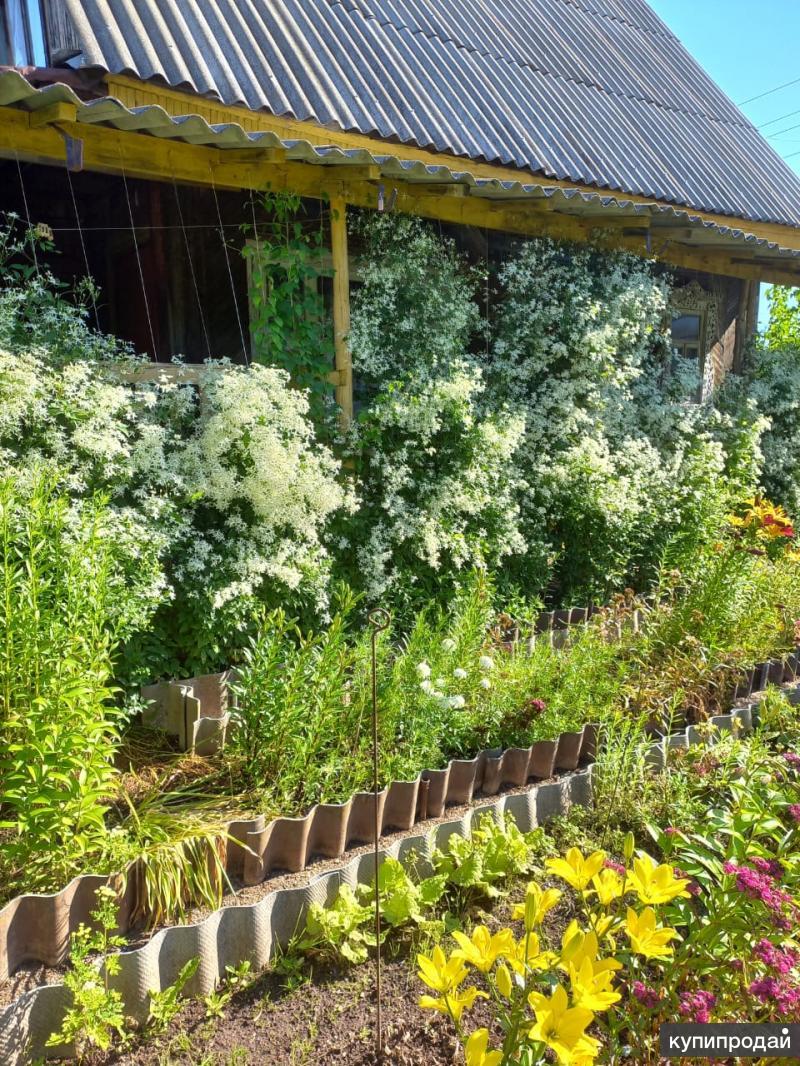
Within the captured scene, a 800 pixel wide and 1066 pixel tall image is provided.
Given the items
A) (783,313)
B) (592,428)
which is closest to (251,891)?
(592,428)

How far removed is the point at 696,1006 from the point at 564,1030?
0.43m

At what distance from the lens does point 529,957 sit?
1886mm

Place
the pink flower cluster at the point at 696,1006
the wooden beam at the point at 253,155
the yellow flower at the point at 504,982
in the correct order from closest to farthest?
the yellow flower at the point at 504,982
the pink flower cluster at the point at 696,1006
the wooden beam at the point at 253,155

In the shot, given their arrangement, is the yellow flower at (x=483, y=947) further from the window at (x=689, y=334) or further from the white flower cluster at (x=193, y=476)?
the window at (x=689, y=334)

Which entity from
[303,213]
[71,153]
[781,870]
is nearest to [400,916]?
[781,870]

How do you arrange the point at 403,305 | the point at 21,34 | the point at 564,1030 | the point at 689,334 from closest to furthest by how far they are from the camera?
the point at 564,1030 → the point at 21,34 → the point at 403,305 → the point at 689,334

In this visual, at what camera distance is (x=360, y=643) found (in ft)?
12.1

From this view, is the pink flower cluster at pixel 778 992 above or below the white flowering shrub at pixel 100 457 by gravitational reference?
below

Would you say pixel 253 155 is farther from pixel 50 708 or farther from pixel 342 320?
pixel 50 708

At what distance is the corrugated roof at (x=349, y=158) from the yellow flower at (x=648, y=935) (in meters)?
3.72

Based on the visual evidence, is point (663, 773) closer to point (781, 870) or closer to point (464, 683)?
point (464, 683)

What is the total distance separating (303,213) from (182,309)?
1.75m

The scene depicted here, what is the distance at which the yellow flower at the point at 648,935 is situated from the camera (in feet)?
5.96

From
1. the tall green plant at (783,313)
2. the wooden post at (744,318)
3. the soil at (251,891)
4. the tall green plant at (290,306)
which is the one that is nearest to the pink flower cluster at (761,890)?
the soil at (251,891)
